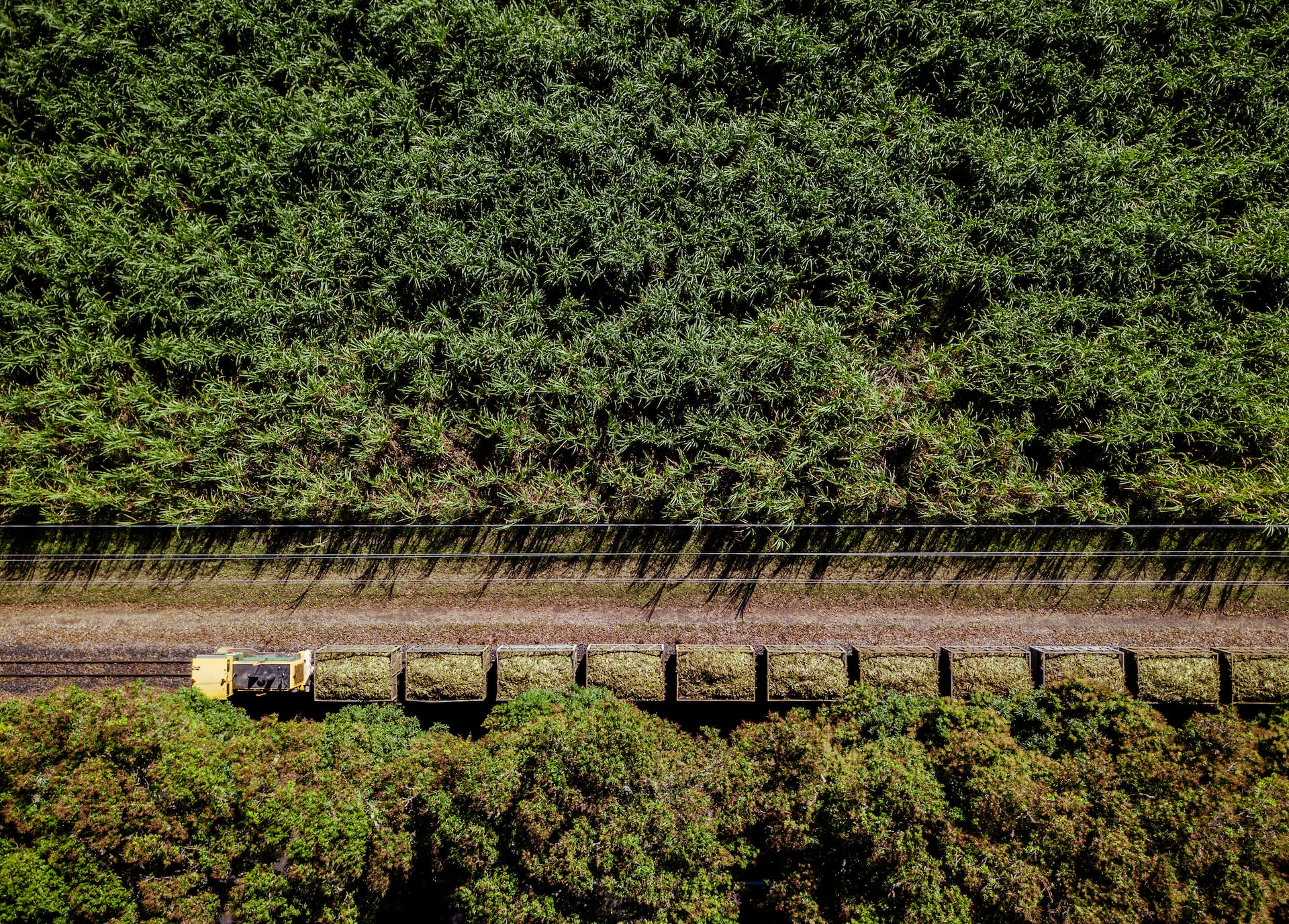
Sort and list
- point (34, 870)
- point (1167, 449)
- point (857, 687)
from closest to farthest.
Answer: point (34, 870)
point (857, 687)
point (1167, 449)

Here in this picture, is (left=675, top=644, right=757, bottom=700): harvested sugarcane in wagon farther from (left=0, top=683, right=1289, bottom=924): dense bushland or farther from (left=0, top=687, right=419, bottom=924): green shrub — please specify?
(left=0, top=687, right=419, bottom=924): green shrub

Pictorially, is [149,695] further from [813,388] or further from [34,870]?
[813,388]

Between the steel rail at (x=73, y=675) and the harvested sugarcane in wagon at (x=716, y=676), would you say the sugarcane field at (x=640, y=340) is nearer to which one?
the steel rail at (x=73, y=675)

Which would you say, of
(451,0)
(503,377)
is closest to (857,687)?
(503,377)

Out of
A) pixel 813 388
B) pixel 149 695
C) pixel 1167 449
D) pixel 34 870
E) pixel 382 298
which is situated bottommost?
pixel 34 870

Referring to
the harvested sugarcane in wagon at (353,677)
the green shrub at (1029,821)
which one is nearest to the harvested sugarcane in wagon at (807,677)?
the green shrub at (1029,821)

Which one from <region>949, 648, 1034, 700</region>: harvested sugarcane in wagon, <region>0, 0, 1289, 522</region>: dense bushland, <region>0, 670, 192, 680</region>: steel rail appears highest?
<region>0, 0, 1289, 522</region>: dense bushland

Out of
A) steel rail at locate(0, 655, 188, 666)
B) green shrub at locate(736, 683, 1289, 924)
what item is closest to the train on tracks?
green shrub at locate(736, 683, 1289, 924)
